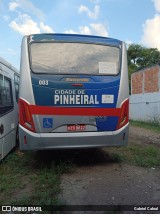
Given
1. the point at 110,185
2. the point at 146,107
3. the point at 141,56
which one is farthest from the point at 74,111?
the point at 141,56

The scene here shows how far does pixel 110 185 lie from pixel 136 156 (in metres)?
2.98

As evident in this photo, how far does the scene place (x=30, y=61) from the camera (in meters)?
7.70

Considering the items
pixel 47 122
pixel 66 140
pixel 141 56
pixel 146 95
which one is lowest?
pixel 146 95

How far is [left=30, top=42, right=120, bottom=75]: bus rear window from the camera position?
25.4 ft

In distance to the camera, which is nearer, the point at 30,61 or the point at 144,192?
the point at 144,192

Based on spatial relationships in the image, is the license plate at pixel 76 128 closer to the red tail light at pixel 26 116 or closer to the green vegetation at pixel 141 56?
the red tail light at pixel 26 116

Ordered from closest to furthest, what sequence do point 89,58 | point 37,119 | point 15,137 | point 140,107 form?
point 37,119 < point 89,58 < point 15,137 < point 140,107

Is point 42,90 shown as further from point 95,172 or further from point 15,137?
point 15,137

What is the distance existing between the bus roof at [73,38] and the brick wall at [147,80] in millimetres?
18179

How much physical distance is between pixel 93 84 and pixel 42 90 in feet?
3.76

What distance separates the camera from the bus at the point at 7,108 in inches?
342

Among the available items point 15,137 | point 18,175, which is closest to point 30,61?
point 18,175

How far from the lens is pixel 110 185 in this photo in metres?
6.59

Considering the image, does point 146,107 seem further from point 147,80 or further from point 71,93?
point 71,93
